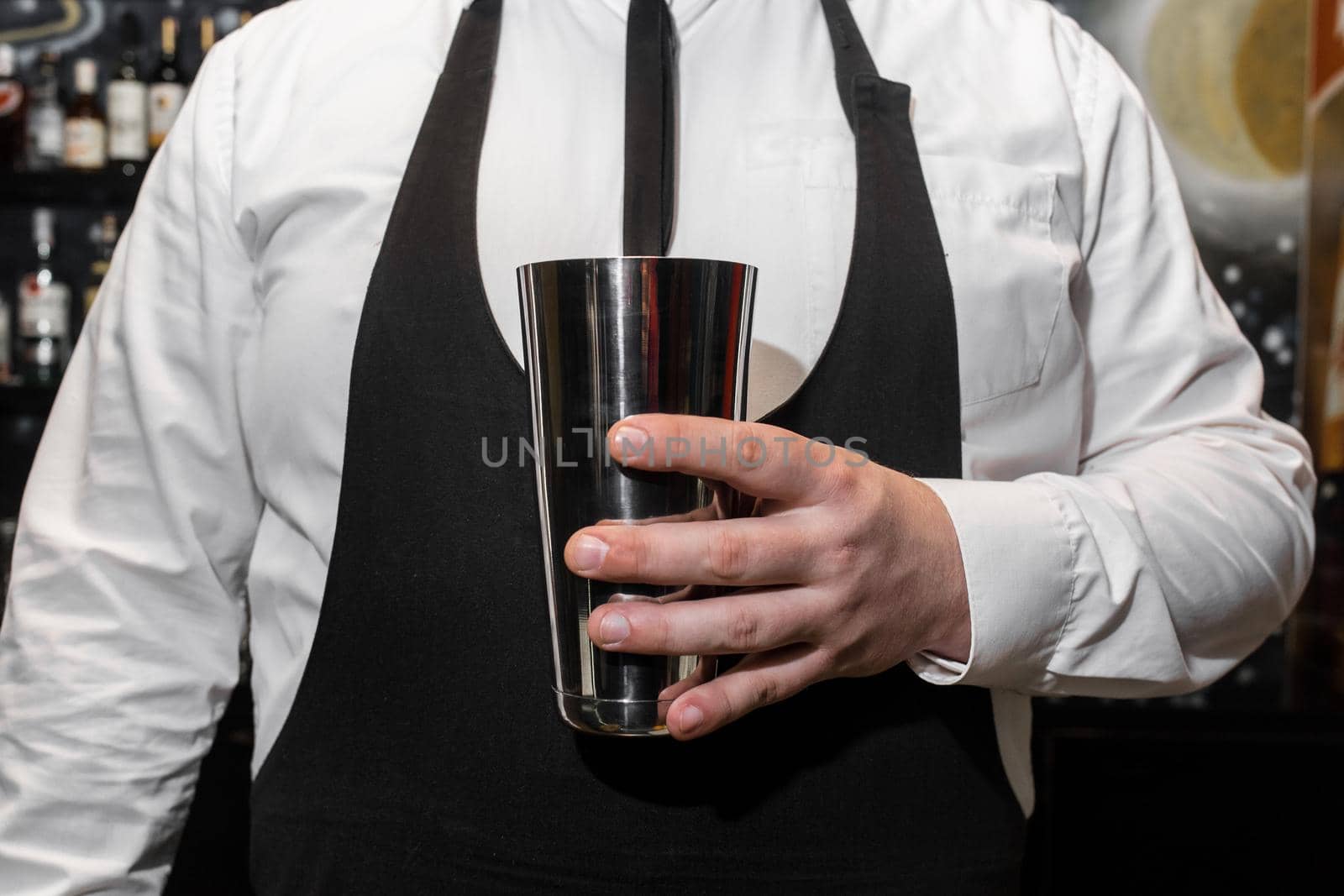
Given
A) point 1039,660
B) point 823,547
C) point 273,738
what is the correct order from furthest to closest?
point 273,738 → point 1039,660 → point 823,547

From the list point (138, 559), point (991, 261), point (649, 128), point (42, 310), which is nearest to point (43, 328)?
point (42, 310)

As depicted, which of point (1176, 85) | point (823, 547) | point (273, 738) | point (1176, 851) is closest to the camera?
point (823, 547)

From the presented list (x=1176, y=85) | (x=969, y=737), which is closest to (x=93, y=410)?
(x=969, y=737)

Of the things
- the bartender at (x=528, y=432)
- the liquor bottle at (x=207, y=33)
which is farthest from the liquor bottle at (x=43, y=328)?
the bartender at (x=528, y=432)

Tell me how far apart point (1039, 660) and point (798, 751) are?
17 centimetres

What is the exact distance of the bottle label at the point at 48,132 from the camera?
231cm

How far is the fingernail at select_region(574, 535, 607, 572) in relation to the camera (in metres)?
0.49

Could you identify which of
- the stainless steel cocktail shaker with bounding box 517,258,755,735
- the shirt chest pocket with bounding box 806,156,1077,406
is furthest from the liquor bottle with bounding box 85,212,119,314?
the stainless steel cocktail shaker with bounding box 517,258,755,735

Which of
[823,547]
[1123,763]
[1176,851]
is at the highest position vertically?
[823,547]

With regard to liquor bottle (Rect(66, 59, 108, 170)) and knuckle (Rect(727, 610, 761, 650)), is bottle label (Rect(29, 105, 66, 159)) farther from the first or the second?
knuckle (Rect(727, 610, 761, 650))

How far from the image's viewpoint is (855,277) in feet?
2.59

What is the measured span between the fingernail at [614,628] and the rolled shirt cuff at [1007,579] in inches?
9.0

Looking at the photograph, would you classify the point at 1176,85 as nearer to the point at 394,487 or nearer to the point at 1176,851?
the point at 1176,851

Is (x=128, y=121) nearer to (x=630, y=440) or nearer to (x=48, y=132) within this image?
(x=48, y=132)
